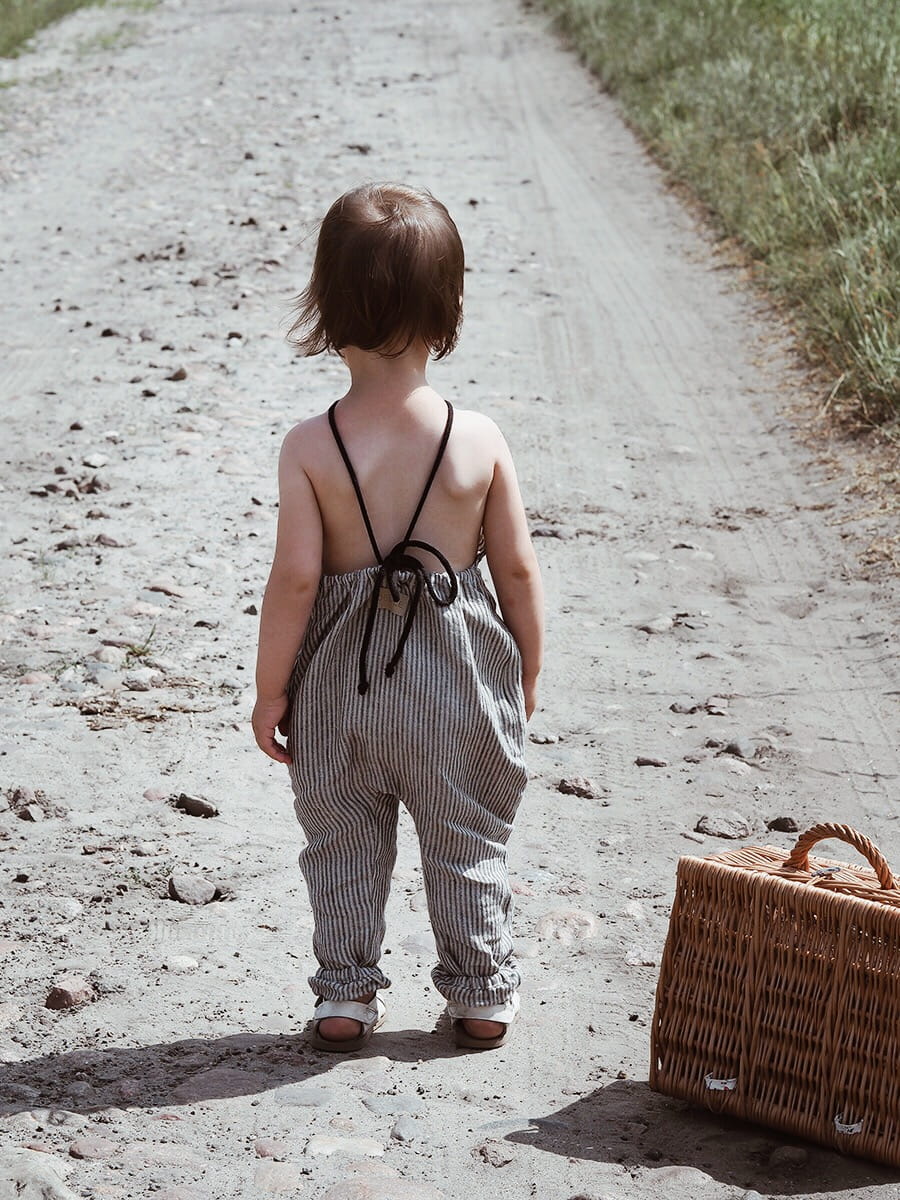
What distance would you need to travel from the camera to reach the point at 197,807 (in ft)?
12.5

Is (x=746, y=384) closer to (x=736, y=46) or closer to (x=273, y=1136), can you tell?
(x=273, y=1136)

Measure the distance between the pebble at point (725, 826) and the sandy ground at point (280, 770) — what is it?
4cm

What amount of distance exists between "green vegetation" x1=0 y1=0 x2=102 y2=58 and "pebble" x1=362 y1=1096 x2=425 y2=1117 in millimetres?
18926

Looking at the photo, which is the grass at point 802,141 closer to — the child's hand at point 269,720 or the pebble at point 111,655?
the pebble at point 111,655

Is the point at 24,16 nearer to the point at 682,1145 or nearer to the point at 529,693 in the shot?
the point at 529,693

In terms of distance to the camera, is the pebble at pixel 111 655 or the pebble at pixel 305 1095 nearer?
the pebble at pixel 305 1095

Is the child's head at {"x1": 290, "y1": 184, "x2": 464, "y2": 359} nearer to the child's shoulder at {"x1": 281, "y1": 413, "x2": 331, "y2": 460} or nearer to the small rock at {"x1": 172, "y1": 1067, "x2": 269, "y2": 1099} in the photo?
the child's shoulder at {"x1": 281, "y1": 413, "x2": 331, "y2": 460}

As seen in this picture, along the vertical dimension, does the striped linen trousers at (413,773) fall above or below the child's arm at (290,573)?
below

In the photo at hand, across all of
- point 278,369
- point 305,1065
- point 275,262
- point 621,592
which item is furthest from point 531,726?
point 275,262

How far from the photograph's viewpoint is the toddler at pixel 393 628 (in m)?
2.65

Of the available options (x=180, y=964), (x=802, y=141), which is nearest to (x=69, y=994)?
(x=180, y=964)

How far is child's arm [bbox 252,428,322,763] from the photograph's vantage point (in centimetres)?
272

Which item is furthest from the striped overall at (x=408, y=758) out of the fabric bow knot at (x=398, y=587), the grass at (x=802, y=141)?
the grass at (x=802, y=141)

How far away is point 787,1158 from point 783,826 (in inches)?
54.4
